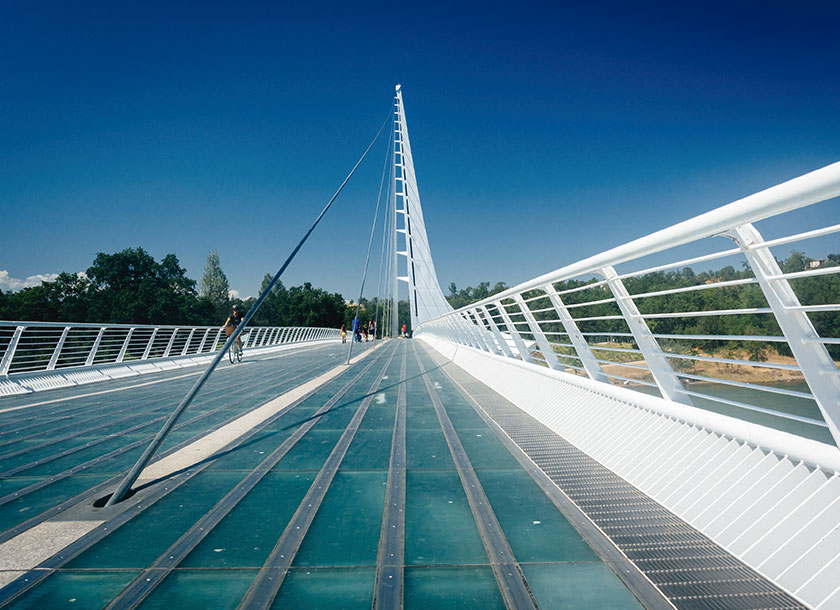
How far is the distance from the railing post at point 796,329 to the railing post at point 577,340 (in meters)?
2.14

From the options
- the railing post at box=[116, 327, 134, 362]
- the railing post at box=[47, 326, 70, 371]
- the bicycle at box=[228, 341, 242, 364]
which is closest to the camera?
the railing post at box=[47, 326, 70, 371]

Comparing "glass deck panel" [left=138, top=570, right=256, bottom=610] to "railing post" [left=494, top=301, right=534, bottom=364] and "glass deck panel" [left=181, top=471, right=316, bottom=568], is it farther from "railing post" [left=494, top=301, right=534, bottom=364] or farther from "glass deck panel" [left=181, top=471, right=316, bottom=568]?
"railing post" [left=494, top=301, right=534, bottom=364]

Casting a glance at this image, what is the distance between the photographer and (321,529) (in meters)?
2.32

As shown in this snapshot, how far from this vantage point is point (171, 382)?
8.92 metres

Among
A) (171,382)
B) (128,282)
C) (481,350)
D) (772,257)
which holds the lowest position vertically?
(171,382)

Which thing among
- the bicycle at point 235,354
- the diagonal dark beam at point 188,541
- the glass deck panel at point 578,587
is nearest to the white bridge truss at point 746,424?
the glass deck panel at point 578,587

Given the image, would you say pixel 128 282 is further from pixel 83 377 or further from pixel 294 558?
pixel 294 558

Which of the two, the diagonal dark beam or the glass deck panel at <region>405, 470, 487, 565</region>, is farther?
the glass deck panel at <region>405, 470, 487, 565</region>

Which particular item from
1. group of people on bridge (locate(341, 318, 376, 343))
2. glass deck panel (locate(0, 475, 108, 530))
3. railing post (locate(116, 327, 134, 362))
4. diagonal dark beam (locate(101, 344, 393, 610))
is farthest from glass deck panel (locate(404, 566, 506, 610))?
group of people on bridge (locate(341, 318, 376, 343))

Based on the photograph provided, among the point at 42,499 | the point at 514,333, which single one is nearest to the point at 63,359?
the point at 42,499

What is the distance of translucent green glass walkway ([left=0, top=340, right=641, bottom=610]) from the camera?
178cm

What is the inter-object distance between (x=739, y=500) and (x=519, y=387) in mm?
3923

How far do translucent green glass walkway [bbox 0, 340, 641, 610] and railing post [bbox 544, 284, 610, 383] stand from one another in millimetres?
1035

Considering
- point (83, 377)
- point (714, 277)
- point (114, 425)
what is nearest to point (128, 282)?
point (83, 377)
